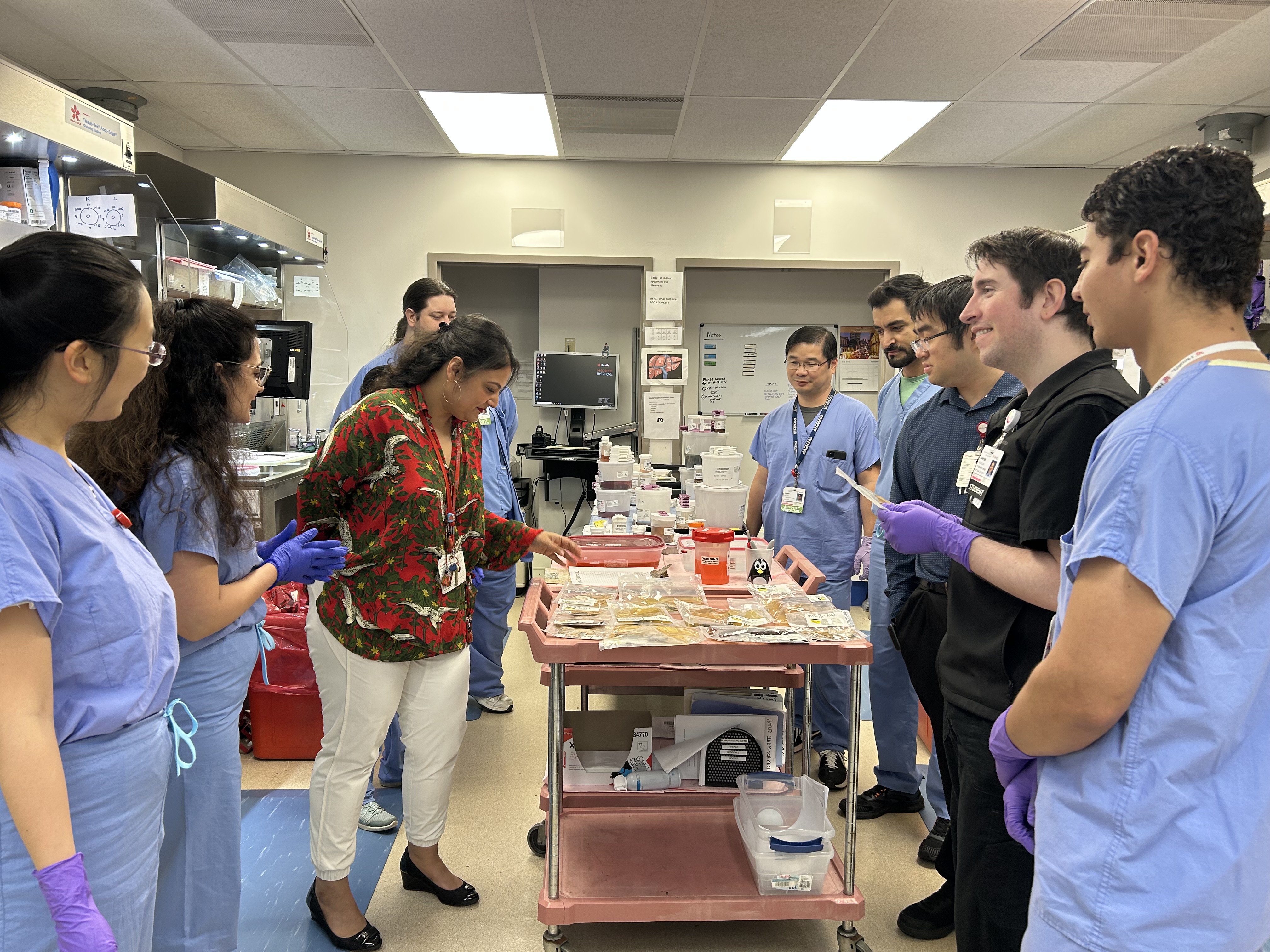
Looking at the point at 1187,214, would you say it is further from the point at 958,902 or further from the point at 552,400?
the point at 552,400

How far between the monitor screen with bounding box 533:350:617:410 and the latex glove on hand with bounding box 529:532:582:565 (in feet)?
13.0

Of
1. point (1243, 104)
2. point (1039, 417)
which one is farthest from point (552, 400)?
point (1039, 417)

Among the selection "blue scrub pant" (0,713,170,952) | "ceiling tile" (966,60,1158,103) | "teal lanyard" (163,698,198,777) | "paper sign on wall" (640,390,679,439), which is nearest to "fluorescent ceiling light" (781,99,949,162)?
"ceiling tile" (966,60,1158,103)

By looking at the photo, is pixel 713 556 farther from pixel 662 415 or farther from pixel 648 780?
pixel 662 415

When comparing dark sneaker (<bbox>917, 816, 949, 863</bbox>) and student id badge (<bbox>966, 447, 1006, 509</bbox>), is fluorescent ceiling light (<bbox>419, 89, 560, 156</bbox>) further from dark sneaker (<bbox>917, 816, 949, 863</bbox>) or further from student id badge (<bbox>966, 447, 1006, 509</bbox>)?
dark sneaker (<bbox>917, 816, 949, 863</bbox>)

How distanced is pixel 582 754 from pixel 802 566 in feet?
2.90

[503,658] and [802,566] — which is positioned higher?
[802,566]

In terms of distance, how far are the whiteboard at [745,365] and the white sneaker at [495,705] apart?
3.66 metres

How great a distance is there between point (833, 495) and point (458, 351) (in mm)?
1759

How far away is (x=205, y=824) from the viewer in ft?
5.29

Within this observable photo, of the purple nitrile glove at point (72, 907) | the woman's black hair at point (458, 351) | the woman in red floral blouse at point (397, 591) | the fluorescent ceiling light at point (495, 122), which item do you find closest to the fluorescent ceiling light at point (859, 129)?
the fluorescent ceiling light at point (495, 122)

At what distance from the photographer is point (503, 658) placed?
449cm

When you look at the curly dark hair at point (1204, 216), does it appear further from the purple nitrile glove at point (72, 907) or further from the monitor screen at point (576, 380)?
the monitor screen at point (576, 380)

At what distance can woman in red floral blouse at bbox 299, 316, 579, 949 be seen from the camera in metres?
2.00
